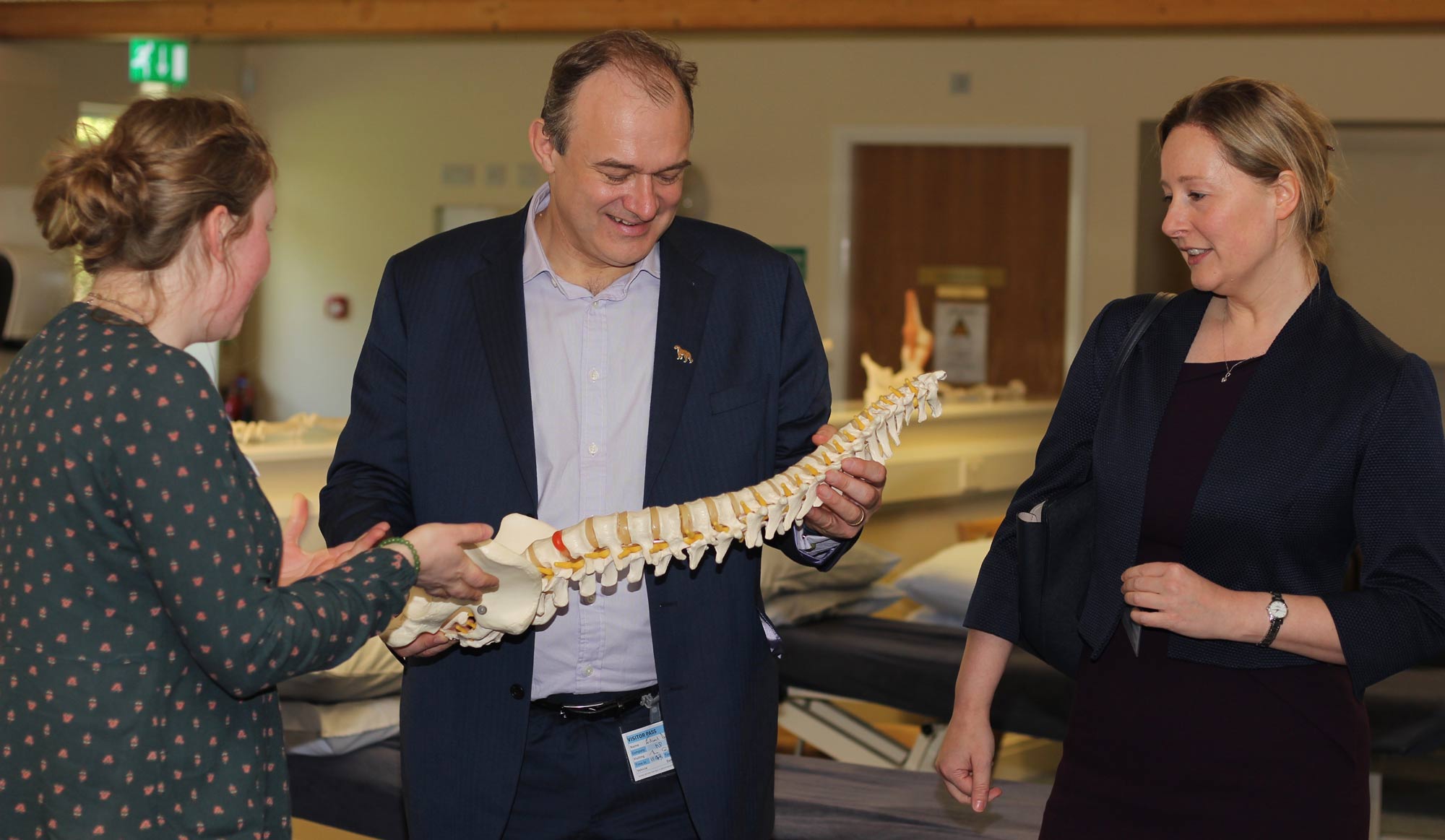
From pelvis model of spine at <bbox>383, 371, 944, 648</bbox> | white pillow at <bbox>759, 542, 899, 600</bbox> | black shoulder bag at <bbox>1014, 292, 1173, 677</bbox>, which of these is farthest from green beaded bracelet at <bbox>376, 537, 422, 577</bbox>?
white pillow at <bbox>759, 542, 899, 600</bbox>

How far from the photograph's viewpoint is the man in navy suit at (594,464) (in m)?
1.82

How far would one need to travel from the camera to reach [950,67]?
28.7 ft

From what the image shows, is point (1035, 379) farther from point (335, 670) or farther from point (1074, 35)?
point (335, 670)

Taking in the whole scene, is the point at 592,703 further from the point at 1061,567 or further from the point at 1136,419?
the point at 1136,419

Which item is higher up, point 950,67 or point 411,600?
point 950,67

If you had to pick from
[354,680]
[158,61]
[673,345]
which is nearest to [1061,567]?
[673,345]

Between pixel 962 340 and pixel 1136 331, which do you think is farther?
pixel 962 340

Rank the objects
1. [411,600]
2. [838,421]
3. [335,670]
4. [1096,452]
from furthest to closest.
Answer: [838,421] < [335,670] < [1096,452] < [411,600]

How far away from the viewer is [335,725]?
10.9 feet

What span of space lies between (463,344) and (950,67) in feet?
24.4

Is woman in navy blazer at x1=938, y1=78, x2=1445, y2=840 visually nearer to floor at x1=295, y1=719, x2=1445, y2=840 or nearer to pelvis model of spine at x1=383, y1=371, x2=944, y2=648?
pelvis model of spine at x1=383, y1=371, x2=944, y2=648

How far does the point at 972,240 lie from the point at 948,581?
15.7 ft

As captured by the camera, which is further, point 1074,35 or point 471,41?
point 471,41

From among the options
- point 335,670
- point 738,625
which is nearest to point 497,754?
point 738,625
